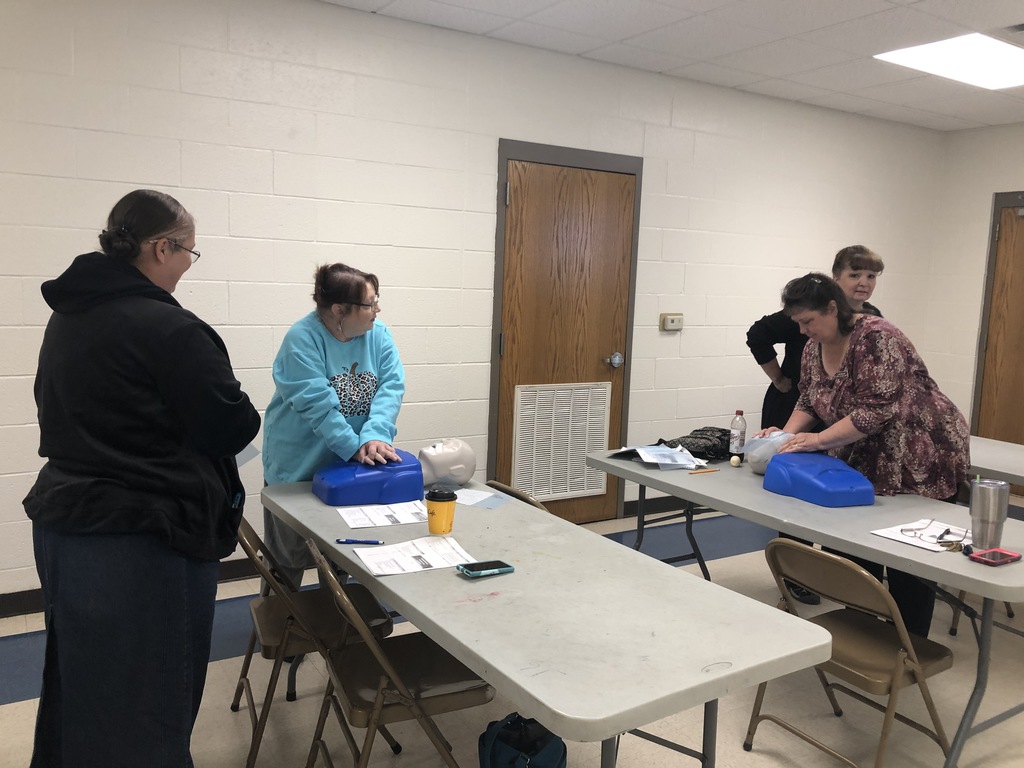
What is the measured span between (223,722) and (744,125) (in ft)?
14.6

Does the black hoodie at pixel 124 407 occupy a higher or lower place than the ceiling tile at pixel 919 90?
lower

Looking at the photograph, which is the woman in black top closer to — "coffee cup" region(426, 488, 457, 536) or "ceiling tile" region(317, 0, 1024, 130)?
"ceiling tile" region(317, 0, 1024, 130)

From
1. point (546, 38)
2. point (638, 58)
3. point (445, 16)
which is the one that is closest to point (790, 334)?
point (638, 58)

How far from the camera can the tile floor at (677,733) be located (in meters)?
2.42

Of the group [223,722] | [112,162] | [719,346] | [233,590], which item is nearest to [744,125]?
[719,346]

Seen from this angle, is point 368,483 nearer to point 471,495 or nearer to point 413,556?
point 471,495

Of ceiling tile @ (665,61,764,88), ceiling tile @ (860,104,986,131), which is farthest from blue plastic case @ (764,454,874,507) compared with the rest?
ceiling tile @ (860,104,986,131)

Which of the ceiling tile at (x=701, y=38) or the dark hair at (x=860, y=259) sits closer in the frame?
the dark hair at (x=860, y=259)

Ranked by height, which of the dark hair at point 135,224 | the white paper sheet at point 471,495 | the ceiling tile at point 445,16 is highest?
the ceiling tile at point 445,16

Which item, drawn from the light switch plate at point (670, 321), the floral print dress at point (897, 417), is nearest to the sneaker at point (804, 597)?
the floral print dress at point (897, 417)

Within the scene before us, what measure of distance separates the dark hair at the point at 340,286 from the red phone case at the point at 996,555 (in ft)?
6.36

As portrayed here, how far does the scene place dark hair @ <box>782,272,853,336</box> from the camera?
9.26ft

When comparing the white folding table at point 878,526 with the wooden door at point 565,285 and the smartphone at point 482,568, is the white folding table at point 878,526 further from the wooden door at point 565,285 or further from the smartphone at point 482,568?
the wooden door at point 565,285

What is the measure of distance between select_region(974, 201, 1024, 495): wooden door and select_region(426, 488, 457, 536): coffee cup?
17.6ft
